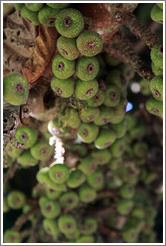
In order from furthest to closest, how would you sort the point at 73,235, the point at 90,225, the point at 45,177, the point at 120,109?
the point at 90,225, the point at 73,235, the point at 45,177, the point at 120,109

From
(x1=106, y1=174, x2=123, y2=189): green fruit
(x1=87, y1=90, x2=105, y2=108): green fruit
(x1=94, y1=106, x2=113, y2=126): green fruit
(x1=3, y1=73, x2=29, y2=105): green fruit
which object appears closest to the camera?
(x1=3, y1=73, x2=29, y2=105): green fruit

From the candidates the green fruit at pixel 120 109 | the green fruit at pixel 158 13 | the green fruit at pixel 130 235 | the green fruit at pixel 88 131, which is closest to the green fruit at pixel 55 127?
the green fruit at pixel 88 131

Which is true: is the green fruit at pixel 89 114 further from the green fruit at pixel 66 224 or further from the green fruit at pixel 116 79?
the green fruit at pixel 66 224

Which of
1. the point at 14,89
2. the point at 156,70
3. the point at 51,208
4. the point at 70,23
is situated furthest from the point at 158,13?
the point at 51,208

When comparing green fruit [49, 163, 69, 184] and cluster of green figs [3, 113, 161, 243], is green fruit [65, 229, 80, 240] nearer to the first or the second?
cluster of green figs [3, 113, 161, 243]

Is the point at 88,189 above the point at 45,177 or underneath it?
underneath

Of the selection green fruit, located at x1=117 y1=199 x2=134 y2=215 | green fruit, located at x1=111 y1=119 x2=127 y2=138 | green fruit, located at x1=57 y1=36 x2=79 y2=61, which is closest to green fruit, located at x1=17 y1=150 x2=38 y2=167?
green fruit, located at x1=111 y1=119 x2=127 y2=138

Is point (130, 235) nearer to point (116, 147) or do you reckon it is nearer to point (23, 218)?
point (23, 218)
